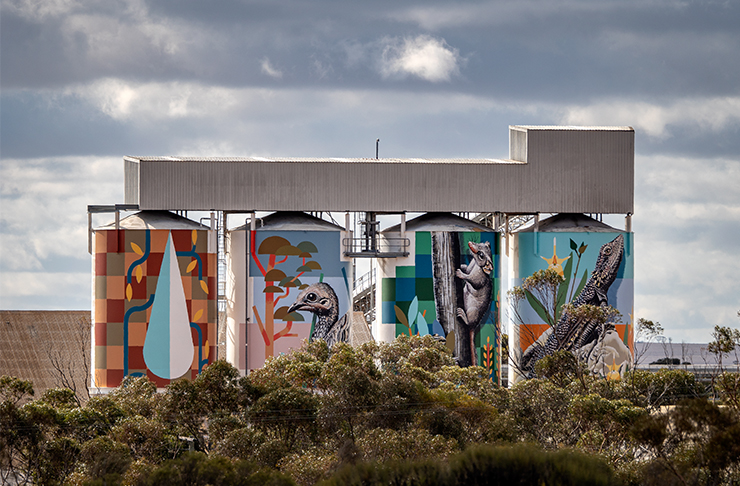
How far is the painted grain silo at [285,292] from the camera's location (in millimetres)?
49688

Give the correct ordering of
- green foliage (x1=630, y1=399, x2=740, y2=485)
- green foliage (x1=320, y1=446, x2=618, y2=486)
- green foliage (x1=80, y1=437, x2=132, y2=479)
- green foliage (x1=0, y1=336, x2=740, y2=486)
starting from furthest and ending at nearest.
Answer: green foliage (x1=80, y1=437, x2=132, y2=479), green foliage (x1=630, y1=399, x2=740, y2=485), green foliage (x1=0, y1=336, x2=740, y2=486), green foliage (x1=320, y1=446, x2=618, y2=486)

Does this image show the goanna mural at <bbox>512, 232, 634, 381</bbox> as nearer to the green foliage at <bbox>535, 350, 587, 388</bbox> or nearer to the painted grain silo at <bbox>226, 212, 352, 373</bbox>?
the green foliage at <bbox>535, 350, 587, 388</bbox>

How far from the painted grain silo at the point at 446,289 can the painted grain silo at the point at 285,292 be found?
2.56m

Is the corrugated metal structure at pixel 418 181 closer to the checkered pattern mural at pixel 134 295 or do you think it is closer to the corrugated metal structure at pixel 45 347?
the checkered pattern mural at pixel 134 295

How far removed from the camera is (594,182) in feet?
172

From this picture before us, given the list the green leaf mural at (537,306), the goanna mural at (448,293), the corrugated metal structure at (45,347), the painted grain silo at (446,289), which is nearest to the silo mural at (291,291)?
the painted grain silo at (446,289)

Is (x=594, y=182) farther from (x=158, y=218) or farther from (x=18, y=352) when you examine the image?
(x=18, y=352)

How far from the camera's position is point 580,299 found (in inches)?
2016

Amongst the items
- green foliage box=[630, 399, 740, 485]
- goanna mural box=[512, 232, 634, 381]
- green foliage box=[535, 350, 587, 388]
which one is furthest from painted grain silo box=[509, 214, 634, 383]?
green foliage box=[630, 399, 740, 485]

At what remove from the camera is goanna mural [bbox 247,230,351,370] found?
49.7 m

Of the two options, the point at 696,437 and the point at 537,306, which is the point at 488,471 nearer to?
the point at 696,437

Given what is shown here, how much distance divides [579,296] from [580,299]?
0.52 ft

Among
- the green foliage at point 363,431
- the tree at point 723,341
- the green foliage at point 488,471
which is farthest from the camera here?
the tree at point 723,341

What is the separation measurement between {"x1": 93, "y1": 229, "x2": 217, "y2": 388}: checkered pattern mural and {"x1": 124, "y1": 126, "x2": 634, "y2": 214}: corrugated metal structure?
2167mm
